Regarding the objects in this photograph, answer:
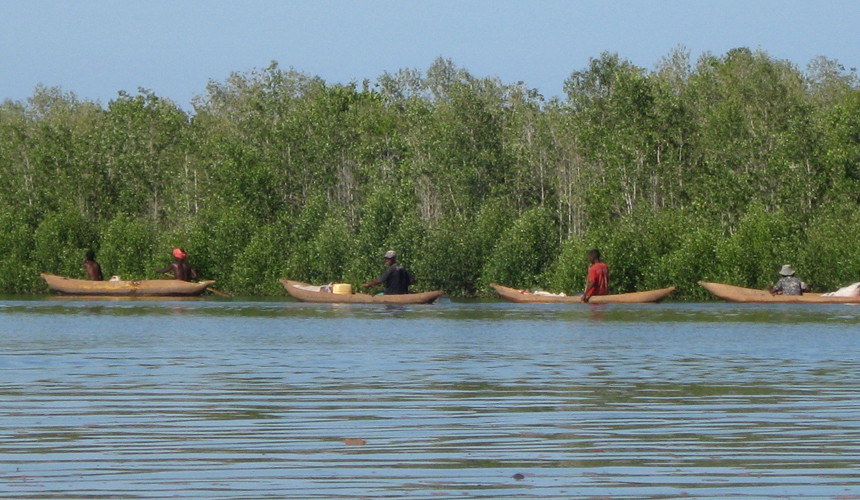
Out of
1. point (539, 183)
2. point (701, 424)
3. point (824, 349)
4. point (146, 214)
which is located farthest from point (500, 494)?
point (146, 214)

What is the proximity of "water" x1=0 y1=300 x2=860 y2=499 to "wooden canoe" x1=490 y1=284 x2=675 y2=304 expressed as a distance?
42.9 ft

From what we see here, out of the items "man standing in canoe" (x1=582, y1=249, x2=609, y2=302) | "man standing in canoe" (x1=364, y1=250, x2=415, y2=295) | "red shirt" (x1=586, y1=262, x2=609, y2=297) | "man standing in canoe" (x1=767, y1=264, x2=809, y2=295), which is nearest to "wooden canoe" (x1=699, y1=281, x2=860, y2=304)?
"man standing in canoe" (x1=767, y1=264, x2=809, y2=295)

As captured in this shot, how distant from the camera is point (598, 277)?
36.5 metres

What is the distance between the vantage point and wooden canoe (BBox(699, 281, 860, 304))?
3500cm

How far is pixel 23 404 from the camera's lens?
39.9ft

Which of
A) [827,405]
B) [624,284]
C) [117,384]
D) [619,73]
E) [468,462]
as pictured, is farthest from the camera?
[619,73]

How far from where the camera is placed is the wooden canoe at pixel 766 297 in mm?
35000

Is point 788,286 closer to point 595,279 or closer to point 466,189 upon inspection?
point 595,279

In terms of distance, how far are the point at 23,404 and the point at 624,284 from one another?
37.4 m

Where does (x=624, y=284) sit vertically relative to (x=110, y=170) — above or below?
below

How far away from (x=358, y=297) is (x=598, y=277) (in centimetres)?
602

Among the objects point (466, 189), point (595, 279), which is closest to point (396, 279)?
point (595, 279)

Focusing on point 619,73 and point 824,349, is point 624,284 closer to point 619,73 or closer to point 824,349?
point 619,73

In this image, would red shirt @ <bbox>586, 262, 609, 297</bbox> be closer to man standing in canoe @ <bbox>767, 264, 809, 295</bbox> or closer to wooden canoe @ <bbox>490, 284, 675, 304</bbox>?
wooden canoe @ <bbox>490, 284, 675, 304</bbox>
